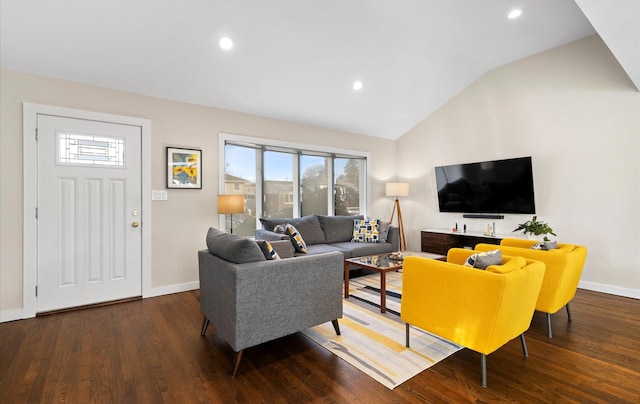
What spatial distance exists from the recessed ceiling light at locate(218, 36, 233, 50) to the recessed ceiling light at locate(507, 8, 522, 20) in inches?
124

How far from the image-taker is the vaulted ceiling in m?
2.67

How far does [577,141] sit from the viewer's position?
398 centimetres

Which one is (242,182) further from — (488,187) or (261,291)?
(488,187)

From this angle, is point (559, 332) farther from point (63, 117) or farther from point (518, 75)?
point (63, 117)

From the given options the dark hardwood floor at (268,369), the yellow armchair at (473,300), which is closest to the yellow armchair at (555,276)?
the dark hardwood floor at (268,369)

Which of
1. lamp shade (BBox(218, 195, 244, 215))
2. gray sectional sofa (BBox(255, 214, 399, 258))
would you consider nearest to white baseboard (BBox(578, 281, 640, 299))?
gray sectional sofa (BBox(255, 214, 399, 258))

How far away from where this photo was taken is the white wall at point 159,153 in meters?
2.96

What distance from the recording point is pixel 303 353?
7.57 ft

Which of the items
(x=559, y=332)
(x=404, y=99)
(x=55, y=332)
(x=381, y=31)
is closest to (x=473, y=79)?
(x=404, y=99)

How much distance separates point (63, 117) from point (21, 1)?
1113mm

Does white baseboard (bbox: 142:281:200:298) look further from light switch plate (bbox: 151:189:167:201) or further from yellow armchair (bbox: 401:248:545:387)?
yellow armchair (bbox: 401:248:545:387)

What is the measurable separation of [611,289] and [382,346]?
3397 mm

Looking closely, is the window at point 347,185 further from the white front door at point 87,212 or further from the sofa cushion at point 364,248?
the white front door at point 87,212

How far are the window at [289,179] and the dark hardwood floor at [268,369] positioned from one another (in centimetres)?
216
